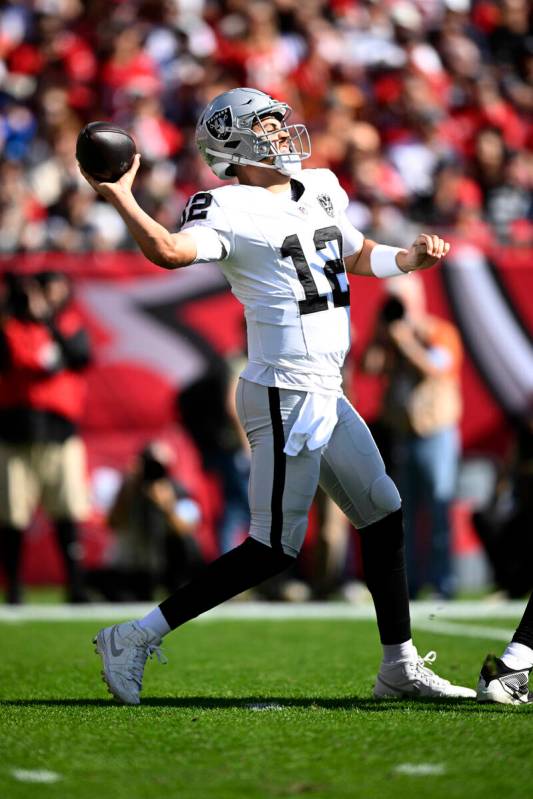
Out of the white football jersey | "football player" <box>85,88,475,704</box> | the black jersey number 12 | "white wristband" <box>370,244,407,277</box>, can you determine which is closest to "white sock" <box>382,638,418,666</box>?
"football player" <box>85,88,475,704</box>

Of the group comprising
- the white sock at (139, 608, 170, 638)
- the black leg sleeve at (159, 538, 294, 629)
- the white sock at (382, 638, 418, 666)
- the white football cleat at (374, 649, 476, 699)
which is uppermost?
the black leg sleeve at (159, 538, 294, 629)

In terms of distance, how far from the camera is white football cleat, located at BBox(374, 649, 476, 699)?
4.37 m

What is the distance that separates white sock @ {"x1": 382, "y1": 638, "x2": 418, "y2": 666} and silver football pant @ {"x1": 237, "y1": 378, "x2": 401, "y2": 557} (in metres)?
0.40

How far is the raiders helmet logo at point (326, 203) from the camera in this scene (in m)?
4.51

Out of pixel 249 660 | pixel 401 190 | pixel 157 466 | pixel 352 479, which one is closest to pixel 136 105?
pixel 401 190

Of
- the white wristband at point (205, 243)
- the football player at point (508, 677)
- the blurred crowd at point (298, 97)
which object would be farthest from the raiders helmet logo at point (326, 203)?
the blurred crowd at point (298, 97)

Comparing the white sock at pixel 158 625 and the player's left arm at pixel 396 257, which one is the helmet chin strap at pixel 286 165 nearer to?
the player's left arm at pixel 396 257

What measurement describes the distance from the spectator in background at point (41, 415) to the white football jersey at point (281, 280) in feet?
13.7

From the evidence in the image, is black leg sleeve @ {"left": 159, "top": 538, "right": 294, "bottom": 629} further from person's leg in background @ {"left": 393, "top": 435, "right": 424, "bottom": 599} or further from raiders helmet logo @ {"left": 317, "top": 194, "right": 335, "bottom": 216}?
person's leg in background @ {"left": 393, "top": 435, "right": 424, "bottom": 599}

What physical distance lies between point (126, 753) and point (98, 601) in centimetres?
549

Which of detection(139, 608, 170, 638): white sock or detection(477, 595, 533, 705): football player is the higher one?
detection(139, 608, 170, 638): white sock

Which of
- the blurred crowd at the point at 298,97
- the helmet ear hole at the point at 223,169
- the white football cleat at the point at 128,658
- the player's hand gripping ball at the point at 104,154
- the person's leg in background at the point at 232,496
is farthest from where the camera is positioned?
the blurred crowd at the point at 298,97

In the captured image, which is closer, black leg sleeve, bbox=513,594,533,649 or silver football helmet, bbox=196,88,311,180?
black leg sleeve, bbox=513,594,533,649

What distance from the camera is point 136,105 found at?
11312 mm
